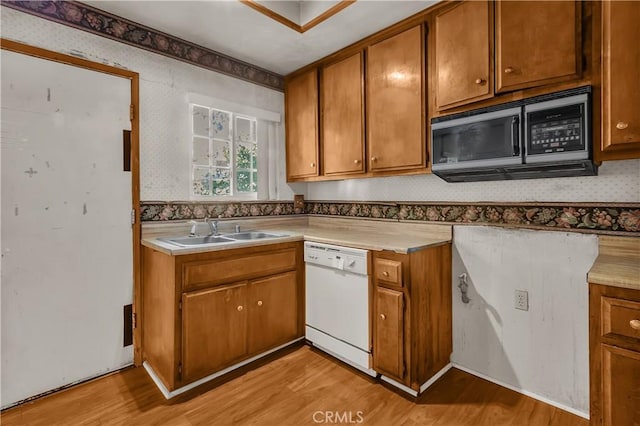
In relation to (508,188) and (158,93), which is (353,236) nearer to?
(508,188)

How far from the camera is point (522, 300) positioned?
1.95m

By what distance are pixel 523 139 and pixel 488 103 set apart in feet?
1.00

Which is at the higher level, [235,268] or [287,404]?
[235,268]

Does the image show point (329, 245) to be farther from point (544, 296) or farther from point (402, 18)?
point (402, 18)

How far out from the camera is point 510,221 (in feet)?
6.52

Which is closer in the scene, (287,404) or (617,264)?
(617,264)

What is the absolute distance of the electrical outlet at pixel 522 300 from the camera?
6.35 ft

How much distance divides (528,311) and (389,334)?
2.80 ft

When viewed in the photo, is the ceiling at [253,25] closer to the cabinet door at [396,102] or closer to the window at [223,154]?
the cabinet door at [396,102]

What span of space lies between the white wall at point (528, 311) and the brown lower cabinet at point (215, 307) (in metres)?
1.27

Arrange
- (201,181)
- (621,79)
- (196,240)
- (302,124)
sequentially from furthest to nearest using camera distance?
(302,124) < (201,181) < (196,240) < (621,79)

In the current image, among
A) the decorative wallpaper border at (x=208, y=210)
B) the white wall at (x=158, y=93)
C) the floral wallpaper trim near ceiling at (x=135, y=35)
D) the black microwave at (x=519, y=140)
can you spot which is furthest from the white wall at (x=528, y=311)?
the floral wallpaper trim near ceiling at (x=135, y=35)

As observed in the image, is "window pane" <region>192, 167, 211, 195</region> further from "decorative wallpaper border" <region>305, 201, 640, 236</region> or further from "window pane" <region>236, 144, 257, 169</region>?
"decorative wallpaper border" <region>305, 201, 640, 236</region>

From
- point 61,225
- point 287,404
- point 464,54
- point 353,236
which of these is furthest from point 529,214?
point 61,225
